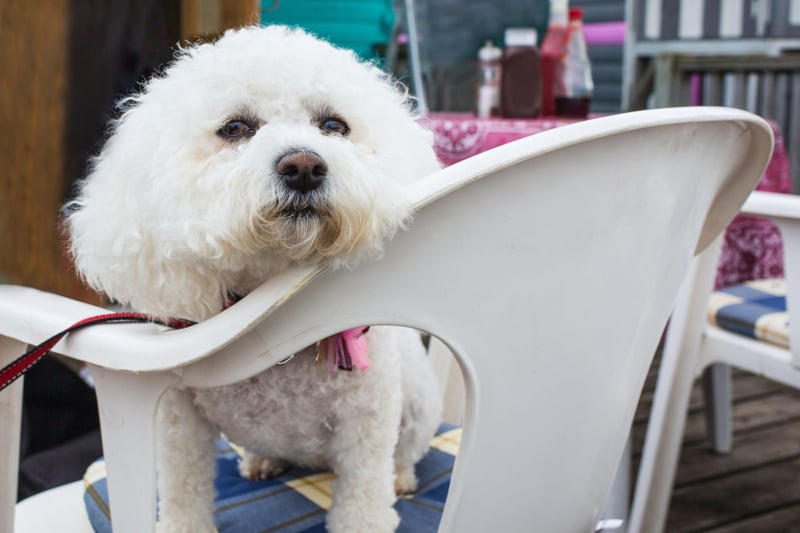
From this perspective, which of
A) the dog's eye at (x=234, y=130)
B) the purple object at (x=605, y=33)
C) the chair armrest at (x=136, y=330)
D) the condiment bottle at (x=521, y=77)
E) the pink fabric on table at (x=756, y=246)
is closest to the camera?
the chair armrest at (x=136, y=330)

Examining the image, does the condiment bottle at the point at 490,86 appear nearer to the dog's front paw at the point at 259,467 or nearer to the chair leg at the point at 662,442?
the chair leg at the point at 662,442

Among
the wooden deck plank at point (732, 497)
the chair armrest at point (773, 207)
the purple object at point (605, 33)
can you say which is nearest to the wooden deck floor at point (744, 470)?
the wooden deck plank at point (732, 497)

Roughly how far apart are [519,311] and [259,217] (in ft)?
0.81

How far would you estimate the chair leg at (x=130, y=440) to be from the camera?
74 centimetres

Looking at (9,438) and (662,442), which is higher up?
(9,438)

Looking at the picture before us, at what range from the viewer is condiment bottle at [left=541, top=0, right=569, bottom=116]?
2.10m

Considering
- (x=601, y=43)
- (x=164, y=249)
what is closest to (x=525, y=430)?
(x=164, y=249)

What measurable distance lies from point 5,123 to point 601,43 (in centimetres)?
395

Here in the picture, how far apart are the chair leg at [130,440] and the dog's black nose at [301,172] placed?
0.21m

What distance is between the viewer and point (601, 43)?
16.6ft

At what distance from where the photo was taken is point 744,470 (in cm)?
223

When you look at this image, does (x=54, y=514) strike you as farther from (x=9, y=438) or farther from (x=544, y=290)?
(x=544, y=290)

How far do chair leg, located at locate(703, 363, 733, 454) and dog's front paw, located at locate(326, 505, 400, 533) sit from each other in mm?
1543

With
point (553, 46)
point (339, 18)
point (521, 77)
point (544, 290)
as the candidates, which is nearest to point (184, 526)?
point (544, 290)
